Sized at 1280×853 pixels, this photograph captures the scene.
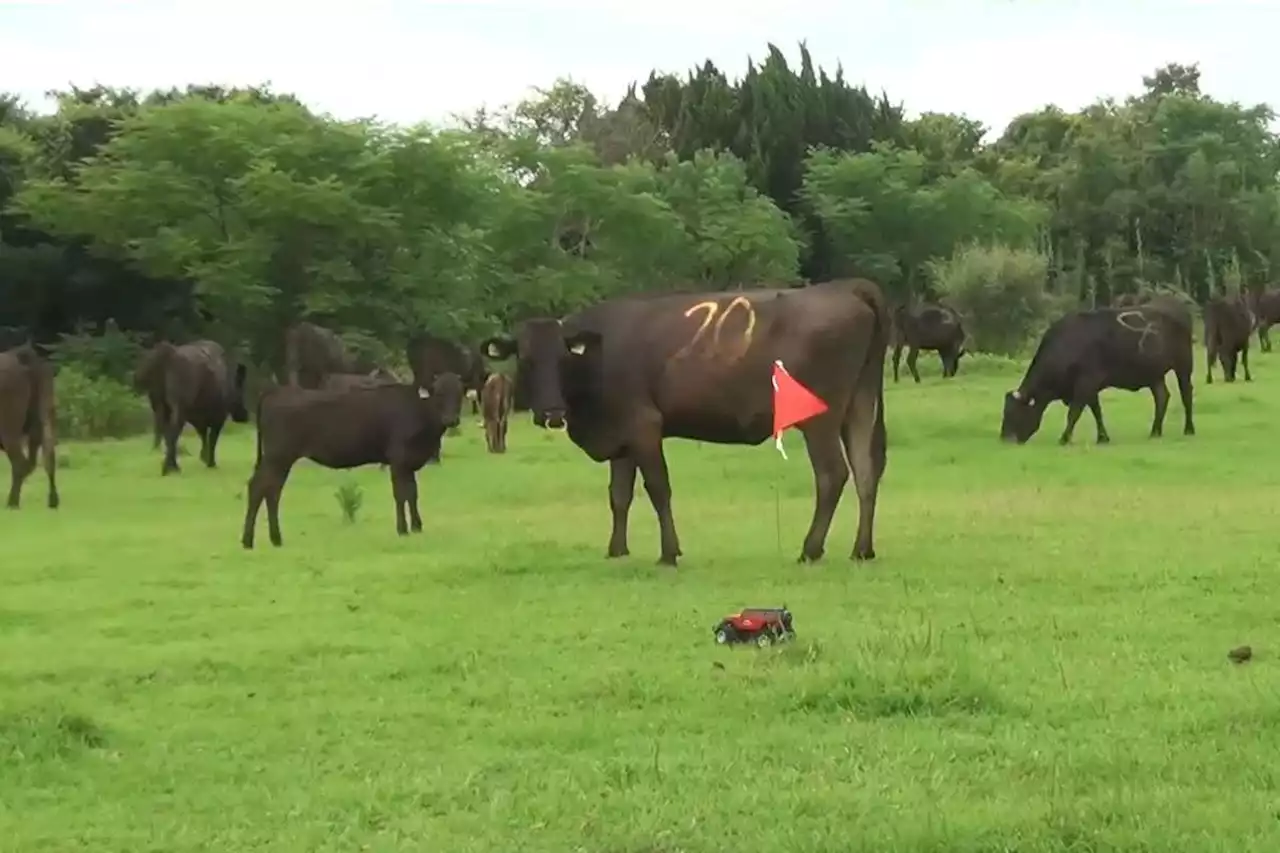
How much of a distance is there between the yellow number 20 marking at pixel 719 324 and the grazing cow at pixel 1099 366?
10.8 m

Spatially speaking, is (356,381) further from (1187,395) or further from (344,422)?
(1187,395)

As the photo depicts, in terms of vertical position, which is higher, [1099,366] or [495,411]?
[1099,366]

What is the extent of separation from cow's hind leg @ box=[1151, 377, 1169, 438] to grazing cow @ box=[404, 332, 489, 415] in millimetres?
8807

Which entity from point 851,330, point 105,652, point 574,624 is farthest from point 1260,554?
point 105,652

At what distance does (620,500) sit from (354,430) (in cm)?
305

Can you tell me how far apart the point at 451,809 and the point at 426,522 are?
995cm

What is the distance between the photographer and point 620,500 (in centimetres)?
1250

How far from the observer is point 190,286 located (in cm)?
3506

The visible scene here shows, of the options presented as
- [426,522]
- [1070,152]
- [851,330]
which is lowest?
[426,522]

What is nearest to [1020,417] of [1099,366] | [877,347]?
[1099,366]

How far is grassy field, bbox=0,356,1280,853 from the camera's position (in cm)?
562

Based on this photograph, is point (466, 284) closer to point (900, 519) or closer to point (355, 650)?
point (900, 519)

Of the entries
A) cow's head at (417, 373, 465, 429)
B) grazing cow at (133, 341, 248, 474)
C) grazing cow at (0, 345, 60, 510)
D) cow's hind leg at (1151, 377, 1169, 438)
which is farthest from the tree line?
cow's head at (417, 373, 465, 429)

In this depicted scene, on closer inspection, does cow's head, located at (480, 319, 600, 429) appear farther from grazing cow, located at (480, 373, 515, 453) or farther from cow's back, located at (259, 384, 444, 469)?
grazing cow, located at (480, 373, 515, 453)
